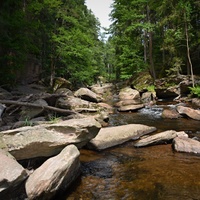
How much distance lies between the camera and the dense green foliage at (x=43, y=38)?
9.99 m

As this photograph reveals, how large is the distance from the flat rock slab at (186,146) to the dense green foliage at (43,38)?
27.2 feet

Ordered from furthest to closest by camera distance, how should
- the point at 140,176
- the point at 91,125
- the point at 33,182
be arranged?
1. the point at 91,125
2. the point at 140,176
3. the point at 33,182

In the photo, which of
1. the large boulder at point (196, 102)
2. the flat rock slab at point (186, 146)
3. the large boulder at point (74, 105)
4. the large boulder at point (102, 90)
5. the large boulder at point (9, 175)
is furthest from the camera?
the large boulder at point (102, 90)

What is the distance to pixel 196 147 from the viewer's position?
563cm

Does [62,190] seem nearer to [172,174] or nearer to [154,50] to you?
[172,174]

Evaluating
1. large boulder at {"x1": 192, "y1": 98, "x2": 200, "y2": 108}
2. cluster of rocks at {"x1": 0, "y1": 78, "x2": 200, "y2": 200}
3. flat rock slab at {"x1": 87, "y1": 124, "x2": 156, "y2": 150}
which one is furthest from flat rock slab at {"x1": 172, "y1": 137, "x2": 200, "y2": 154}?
large boulder at {"x1": 192, "y1": 98, "x2": 200, "y2": 108}

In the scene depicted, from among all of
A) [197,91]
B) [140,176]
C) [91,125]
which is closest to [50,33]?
[197,91]

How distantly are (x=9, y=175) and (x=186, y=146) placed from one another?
15.7 ft

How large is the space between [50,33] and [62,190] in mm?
15559

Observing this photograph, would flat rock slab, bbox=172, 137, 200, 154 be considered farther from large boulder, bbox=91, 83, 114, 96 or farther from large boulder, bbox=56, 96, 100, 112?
large boulder, bbox=91, 83, 114, 96

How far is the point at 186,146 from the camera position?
5.73m

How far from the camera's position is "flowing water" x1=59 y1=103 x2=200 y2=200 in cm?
366

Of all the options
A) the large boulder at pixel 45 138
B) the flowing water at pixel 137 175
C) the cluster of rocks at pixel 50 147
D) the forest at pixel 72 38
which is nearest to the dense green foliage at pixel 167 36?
the forest at pixel 72 38

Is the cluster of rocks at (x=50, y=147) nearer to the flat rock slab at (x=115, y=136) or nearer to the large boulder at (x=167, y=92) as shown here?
the flat rock slab at (x=115, y=136)
